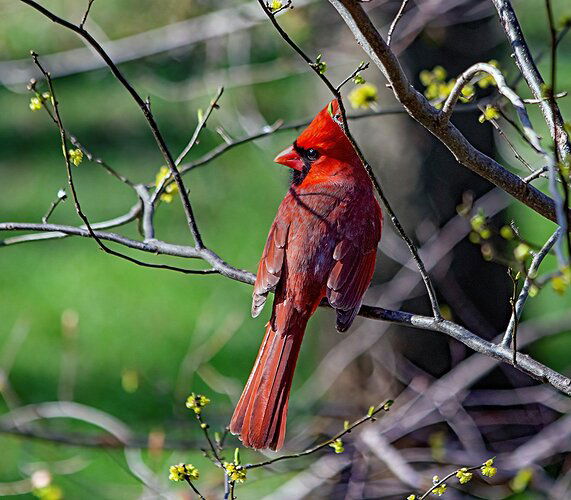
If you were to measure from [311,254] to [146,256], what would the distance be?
3739 millimetres

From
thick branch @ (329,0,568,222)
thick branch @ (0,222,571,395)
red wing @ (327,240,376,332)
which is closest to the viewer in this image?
thick branch @ (329,0,568,222)

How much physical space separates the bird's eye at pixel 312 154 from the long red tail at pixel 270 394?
53cm

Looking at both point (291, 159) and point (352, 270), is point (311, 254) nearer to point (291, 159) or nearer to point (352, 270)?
point (352, 270)

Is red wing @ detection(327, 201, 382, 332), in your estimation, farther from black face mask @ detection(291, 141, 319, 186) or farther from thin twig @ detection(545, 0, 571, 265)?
thin twig @ detection(545, 0, 571, 265)

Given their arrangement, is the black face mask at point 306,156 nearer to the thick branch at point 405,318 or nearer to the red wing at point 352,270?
the red wing at point 352,270

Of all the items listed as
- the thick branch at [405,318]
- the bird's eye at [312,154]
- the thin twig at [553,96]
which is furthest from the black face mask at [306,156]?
the thin twig at [553,96]

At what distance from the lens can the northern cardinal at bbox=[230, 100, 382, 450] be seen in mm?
2402

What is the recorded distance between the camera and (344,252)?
261 centimetres

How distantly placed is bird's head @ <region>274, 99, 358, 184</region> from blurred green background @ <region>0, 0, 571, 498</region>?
822 mm

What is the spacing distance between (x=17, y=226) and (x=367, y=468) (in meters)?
2.20

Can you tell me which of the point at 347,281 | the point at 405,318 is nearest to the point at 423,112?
the point at 405,318

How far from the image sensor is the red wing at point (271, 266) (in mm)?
2557

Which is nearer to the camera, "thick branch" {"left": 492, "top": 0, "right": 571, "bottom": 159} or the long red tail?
"thick branch" {"left": 492, "top": 0, "right": 571, "bottom": 159}

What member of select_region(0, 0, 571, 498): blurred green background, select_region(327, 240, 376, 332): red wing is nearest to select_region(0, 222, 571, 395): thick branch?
select_region(327, 240, 376, 332): red wing
